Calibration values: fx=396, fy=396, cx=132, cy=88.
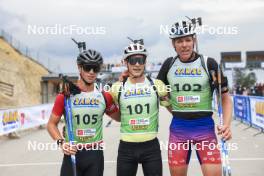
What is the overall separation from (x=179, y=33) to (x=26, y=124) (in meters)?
13.9

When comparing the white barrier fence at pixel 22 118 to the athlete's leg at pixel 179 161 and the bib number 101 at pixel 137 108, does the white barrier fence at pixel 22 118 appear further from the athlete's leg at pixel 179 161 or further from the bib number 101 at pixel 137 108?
the athlete's leg at pixel 179 161

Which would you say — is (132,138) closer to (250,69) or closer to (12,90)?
(12,90)

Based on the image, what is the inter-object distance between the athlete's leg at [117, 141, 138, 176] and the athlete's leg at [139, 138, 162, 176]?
0.11m

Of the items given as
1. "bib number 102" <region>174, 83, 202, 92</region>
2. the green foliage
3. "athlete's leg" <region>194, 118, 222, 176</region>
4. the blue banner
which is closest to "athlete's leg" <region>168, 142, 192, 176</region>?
"athlete's leg" <region>194, 118, 222, 176</region>

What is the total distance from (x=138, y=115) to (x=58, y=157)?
6.53m

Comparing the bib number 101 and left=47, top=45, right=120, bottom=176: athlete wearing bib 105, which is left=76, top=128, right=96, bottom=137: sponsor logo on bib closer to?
left=47, top=45, right=120, bottom=176: athlete wearing bib 105

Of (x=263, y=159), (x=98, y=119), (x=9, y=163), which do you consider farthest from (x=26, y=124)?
(x=98, y=119)

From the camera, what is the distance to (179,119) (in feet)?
16.3

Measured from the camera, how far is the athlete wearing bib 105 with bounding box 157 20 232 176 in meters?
4.88

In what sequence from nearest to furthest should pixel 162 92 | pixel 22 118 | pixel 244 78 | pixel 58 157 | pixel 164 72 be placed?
1. pixel 162 92
2. pixel 164 72
3. pixel 58 157
4. pixel 22 118
5. pixel 244 78

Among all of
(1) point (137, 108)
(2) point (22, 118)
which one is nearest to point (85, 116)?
(1) point (137, 108)

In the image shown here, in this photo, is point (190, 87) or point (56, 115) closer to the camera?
point (56, 115)

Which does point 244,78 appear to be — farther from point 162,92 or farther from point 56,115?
point 56,115

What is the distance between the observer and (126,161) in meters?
4.83
